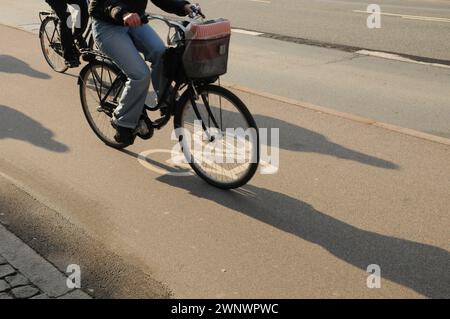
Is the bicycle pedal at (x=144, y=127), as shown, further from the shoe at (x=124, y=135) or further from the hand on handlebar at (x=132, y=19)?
the hand on handlebar at (x=132, y=19)

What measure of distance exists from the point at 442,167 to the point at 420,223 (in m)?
1.14

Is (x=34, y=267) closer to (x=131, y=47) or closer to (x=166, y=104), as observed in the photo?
(x=166, y=104)

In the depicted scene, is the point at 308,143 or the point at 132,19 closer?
the point at 132,19

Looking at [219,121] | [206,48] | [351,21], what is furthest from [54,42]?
[351,21]

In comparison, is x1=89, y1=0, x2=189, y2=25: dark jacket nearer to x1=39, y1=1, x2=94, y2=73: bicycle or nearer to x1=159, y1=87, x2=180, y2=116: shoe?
x1=159, y1=87, x2=180, y2=116: shoe

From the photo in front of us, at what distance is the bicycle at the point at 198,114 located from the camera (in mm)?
4391

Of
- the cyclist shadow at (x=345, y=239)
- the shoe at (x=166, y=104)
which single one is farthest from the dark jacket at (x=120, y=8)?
the cyclist shadow at (x=345, y=239)

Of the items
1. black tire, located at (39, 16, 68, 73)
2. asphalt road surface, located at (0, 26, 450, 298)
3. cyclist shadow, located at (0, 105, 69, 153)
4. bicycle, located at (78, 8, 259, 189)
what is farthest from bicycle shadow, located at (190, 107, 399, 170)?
black tire, located at (39, 16, 68, 73)

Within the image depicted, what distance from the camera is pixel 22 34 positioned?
35.1ft

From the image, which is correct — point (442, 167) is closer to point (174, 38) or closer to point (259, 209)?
point (259, 209)

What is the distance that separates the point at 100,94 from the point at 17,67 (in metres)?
3.66

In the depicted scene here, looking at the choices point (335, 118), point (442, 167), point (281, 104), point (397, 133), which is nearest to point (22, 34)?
point (281, 104)

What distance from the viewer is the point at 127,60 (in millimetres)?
4555

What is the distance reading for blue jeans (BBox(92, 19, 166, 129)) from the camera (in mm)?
4574
